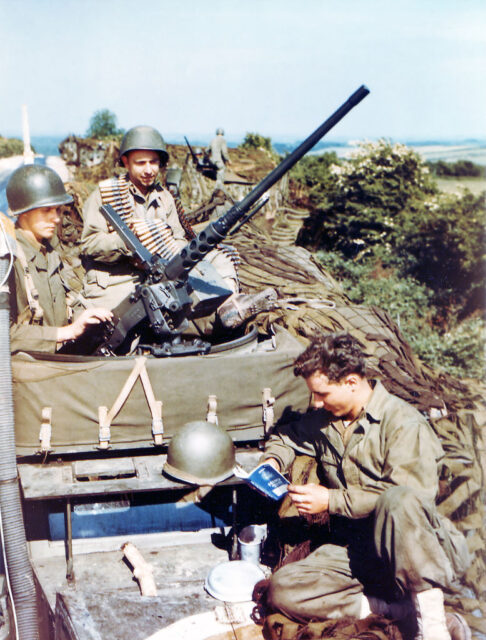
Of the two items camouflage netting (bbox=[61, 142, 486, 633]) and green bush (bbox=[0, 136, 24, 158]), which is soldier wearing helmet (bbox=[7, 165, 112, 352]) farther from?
green bush (bbox=[0, 136, 24, 158])

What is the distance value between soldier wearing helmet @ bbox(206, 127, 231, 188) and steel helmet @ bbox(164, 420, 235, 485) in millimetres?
12583

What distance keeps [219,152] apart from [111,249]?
1141 centimetres

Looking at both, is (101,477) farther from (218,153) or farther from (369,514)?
(218,153)

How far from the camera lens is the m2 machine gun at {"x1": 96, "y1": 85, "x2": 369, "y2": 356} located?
5.41m

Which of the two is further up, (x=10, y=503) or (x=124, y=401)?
(x=124, y=401)

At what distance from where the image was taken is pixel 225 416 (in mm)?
5613

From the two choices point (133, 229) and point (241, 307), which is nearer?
point (241, 307)

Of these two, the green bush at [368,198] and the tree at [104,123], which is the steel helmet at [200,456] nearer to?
the green bush at [368,198]

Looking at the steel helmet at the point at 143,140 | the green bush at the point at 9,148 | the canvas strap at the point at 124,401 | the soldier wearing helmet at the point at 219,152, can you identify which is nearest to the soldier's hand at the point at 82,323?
the canvas strap at the point at 124,401

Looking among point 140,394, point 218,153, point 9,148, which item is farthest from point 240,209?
point 9,148

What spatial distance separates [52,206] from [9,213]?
350mm

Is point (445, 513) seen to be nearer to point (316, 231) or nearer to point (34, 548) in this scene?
point (34, 548)

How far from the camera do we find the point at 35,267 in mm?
5398

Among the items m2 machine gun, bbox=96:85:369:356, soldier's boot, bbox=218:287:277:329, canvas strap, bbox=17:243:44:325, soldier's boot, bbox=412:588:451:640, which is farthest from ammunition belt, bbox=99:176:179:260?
soldier's boot, bbox=412:588:451:640
